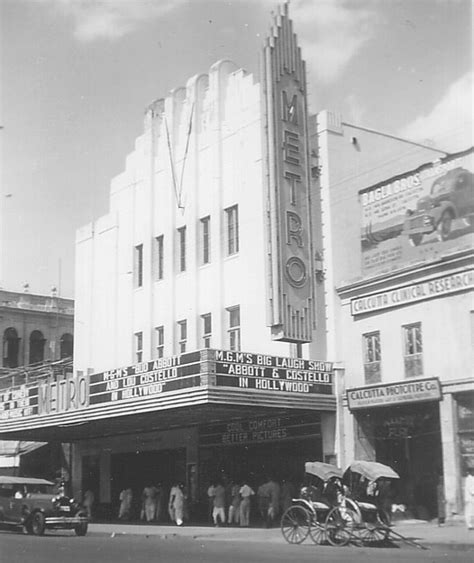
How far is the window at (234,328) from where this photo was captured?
29625mm

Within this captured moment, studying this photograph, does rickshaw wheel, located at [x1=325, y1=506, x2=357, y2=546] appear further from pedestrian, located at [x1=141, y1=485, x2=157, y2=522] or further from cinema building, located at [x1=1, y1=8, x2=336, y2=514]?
pedestrian, located at [x1=141, y1=485, x2=157, y2=522]

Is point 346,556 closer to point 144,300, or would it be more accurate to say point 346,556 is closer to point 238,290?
point 238,290

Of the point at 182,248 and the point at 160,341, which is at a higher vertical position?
the point at 182,248

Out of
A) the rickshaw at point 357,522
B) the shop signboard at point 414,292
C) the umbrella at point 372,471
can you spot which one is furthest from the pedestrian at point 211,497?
the rickshaw at point 357,522

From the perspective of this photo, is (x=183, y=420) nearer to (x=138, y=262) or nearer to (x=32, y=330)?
(x=138, y=262)

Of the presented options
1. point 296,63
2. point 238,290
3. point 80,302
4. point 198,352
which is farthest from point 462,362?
point 80,302

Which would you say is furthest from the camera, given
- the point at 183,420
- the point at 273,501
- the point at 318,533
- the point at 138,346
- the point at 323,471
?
Answer: the point at 138,346

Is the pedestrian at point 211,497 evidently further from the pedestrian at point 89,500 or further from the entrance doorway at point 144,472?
the pedestrian at point 89,500

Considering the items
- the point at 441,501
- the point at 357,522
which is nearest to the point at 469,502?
the point at 441,501

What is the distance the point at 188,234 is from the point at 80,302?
809cm

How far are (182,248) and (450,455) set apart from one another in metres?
Result: 13.3

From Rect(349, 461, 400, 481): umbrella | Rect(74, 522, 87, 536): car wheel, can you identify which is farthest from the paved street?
Rect(349, 461, 400, 481): umbrella

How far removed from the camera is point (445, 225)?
82.1ft

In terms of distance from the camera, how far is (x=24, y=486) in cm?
2534
